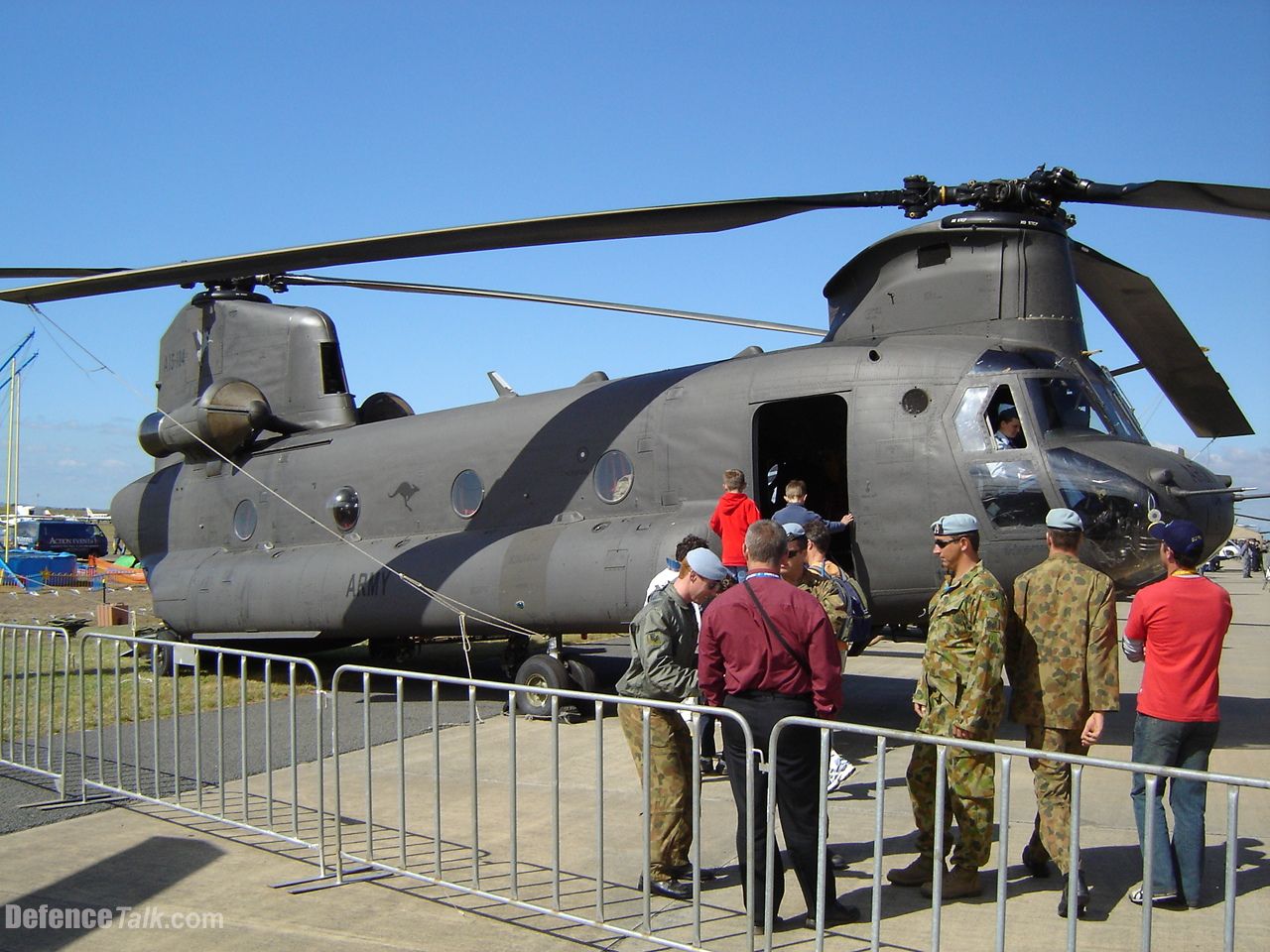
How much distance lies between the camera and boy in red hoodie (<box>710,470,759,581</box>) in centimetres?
888

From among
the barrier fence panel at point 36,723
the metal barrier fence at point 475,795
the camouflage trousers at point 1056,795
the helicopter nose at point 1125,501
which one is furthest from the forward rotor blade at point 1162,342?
the barrier fence panel at point 36,723

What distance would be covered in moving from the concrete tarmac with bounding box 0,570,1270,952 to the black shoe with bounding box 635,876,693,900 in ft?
0.25

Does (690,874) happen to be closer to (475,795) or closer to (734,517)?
(475,795)

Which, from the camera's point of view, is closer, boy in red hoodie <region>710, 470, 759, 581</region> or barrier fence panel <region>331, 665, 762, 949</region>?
barrier fence panel <region>331, 665, 762, 949</region>

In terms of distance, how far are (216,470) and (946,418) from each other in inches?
404

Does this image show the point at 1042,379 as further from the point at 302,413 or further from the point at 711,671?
the point at 302,413

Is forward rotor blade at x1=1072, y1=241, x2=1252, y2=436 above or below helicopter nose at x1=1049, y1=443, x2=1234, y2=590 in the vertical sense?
above

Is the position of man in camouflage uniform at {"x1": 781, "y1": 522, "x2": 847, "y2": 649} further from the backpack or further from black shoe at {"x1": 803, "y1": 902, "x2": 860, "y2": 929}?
black shoe at {"x1": 803, "y1": 902, "x2": 860, "y2": 929}

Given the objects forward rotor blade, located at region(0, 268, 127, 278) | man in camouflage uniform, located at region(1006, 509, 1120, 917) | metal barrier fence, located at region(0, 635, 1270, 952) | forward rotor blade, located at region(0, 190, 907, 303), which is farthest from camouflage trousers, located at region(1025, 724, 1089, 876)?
forward rotor blade, located at region(0, 268, 127, 278)

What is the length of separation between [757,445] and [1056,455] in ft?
8.43

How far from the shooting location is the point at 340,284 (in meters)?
14.3

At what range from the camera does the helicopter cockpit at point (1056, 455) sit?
817cm

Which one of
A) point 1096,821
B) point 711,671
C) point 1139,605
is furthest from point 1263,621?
point 711,671

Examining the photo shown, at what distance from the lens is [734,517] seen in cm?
898
